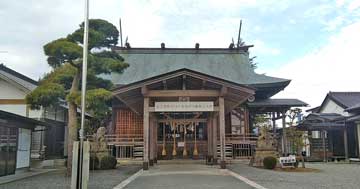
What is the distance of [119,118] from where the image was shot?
2272 centimetres

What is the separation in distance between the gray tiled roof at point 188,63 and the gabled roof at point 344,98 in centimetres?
930

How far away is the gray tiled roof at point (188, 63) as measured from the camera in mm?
25109

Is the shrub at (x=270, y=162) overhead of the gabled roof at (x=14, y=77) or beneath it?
beneath

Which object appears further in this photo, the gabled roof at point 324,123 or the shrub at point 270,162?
the gabled roof at point 324,123

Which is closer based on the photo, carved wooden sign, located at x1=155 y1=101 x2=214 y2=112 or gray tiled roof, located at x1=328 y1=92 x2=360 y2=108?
carved wooden sign, located at x1=155 y1=101 x2=214 y2=112

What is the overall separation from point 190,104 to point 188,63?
41.5 ft

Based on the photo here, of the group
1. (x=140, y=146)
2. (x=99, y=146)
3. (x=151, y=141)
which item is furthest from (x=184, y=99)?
(x=140, y=146)

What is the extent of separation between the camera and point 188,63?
2728cm

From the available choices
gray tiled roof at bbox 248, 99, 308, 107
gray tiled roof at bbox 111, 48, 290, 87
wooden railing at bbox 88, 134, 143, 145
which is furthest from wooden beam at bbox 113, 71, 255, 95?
gray tiled roof at bbox 111, 48, 290, 87

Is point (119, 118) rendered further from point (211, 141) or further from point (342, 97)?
point (342, 97)

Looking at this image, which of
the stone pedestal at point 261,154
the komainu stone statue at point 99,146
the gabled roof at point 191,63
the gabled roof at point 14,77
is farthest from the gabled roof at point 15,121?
the stone pedestal at point 261,154

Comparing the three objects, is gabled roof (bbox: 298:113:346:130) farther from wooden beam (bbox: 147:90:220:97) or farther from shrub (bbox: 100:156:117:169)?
shrub (bbox: 100:156:117:169)

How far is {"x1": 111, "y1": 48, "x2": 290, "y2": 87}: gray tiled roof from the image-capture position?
25.1m

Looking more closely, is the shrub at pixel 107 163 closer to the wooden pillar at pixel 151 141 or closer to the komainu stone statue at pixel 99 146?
the komainu stone statue at pixel 99 146
